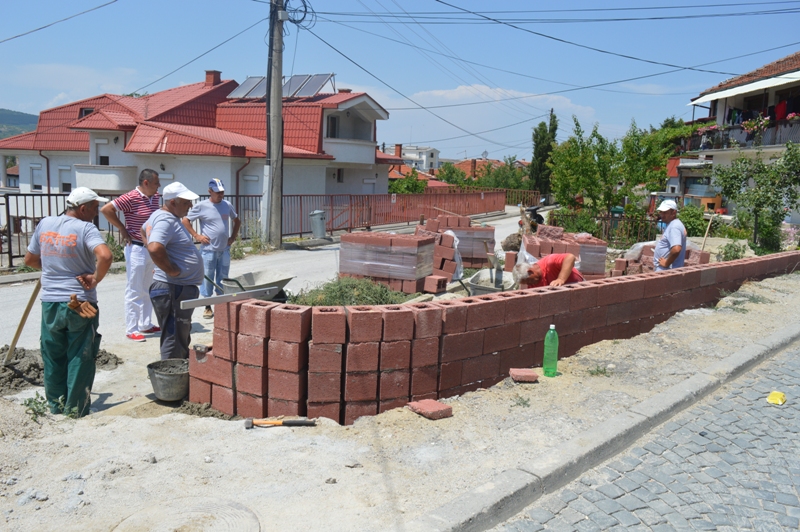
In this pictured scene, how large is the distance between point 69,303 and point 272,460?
7.00 feet

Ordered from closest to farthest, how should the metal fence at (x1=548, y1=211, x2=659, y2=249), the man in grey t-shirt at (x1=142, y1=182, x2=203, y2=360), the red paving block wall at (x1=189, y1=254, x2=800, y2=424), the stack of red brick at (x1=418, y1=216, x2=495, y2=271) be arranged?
the red paving block wall at (x1=189, y1=254, x2=800, y2=424)
the man in grey t-shirt at (x1=142, y1=182, x2=203, y2=360)
the stack of red brick at (x1=418, y1=216, x2=495, y2=271)
the metal fence at (x1=548, y1=211, x2=659, y2=249)

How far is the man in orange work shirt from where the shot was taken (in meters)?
6.66

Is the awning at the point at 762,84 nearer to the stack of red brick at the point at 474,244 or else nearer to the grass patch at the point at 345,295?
the stack of red brick at the point at 474,244

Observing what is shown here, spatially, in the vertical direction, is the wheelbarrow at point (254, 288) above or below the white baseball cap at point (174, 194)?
below

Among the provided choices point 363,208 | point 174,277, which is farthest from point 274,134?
point 174,277

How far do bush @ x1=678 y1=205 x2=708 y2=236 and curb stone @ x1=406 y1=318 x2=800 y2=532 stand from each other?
14.6 m

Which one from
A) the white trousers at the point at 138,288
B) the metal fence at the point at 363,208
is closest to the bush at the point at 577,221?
the metal fence at the point at 363,208

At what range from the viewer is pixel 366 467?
13.4ft

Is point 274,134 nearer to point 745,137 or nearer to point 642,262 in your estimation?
point 642,262

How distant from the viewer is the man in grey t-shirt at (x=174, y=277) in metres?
5.84

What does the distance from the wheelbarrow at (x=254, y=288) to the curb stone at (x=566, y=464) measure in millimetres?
2363

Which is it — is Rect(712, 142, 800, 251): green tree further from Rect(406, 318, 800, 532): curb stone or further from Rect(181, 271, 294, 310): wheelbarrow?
Rect(181, 271, 294, 310): wheelbarrow

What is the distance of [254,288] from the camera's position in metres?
6.30

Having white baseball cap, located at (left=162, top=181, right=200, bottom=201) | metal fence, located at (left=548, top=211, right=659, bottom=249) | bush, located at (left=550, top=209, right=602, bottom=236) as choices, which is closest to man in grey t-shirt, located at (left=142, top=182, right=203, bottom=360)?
white baseball cap, located at (left=162, top=181, right=200, bottom=201)
